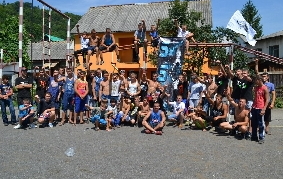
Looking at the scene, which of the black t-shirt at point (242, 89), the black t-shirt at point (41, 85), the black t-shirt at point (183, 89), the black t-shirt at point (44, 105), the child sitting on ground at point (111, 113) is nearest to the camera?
the black t-shirt at point (242, 89)

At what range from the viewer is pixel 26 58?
33281 mm

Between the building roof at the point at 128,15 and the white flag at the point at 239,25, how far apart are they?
57.1 ft

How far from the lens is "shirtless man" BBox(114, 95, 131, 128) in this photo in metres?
11.5

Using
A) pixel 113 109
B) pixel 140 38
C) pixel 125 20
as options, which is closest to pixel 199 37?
pixel 140 38

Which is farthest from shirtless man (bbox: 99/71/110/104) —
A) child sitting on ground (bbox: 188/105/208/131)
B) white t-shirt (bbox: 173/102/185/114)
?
child sitting on ground (bbox: 188/105/208/131)

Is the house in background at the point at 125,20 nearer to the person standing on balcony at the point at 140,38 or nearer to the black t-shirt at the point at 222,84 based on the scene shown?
the person standing on balcony at the point at 140,38

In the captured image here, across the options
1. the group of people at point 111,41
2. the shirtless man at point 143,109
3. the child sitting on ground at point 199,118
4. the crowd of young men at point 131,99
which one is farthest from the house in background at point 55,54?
the child sitting on ground at point 199,118

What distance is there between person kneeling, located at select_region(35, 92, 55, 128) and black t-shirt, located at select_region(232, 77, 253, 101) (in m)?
5.86

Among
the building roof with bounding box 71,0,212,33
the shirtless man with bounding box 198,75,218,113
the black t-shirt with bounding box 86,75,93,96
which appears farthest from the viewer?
the building roof with bounding box 71,0,212,33

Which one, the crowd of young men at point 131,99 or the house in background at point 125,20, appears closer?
the crowd of young men at point 131,99

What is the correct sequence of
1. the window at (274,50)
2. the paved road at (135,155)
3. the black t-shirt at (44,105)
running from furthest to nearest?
the window at (274,50) < the black t-shirt at (44,105) < the paved road at (135,155)

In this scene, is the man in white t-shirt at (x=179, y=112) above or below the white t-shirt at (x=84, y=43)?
below

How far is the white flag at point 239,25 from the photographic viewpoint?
11.7 meters

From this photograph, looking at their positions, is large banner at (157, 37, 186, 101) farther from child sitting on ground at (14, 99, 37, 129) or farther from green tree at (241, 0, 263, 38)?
green tree at (241, 0, 263, 38)
